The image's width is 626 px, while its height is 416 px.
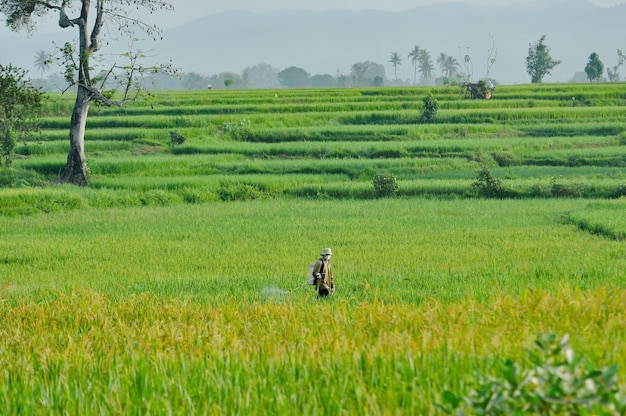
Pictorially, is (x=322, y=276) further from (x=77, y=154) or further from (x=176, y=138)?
(x=176, y=138)

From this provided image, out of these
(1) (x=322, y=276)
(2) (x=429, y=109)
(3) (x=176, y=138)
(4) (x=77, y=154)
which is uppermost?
(2) (x=429, y=109)

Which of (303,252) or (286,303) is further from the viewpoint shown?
(303,252)

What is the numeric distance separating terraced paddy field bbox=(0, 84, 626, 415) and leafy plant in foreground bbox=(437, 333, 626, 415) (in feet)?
0.64

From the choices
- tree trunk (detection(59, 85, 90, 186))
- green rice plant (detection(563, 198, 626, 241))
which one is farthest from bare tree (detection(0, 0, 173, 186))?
green rice plant (detection(563, 198, 626, 241))

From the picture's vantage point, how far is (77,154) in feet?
84.8

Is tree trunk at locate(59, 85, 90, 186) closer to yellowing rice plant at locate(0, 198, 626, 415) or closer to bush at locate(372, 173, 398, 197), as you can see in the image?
yellowing rice plant at locate(0, 198, 626, 415)

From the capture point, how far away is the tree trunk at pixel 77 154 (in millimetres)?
25828

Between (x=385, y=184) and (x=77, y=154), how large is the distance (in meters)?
8.91

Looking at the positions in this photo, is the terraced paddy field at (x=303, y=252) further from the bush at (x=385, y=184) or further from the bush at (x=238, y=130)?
the bush at (x=385, y=184)

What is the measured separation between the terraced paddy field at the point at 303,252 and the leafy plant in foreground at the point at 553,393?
19 centimetres

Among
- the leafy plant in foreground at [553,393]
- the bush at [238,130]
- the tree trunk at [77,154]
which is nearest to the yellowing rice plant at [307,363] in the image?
the leafy plant in foreground at [553,393]

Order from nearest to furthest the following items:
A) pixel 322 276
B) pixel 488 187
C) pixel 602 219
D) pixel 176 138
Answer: pixel 322 276, pixel 602 219, pixel 488 187, pixel 176 138

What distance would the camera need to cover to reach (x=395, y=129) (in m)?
36.9

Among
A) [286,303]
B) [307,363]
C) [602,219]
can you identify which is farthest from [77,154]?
[307,363]
